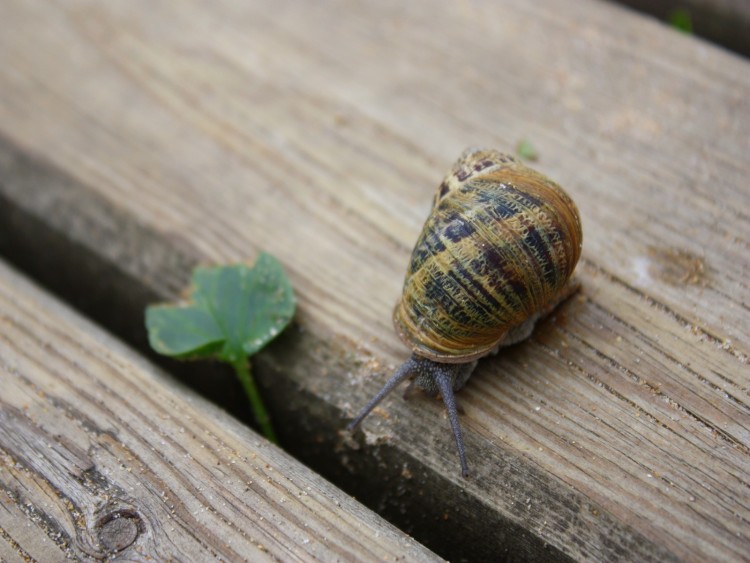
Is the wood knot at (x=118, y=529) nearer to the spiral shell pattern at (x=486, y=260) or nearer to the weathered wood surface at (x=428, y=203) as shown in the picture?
the weathered wood surface at (x=428, y=203)

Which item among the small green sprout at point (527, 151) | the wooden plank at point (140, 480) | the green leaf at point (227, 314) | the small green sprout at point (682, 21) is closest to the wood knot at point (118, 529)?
the wooden plank at point (140, 480)

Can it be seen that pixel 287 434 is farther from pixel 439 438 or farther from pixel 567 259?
pixel 567 259

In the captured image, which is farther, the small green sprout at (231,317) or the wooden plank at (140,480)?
the small green sprout at (231,317)

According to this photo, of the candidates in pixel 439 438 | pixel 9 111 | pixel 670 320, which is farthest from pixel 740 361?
pixel 9 111

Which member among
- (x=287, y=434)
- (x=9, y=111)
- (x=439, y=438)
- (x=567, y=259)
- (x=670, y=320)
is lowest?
(x=287, y=434)

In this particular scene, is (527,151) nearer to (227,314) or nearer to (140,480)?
Answer: (227,314)
